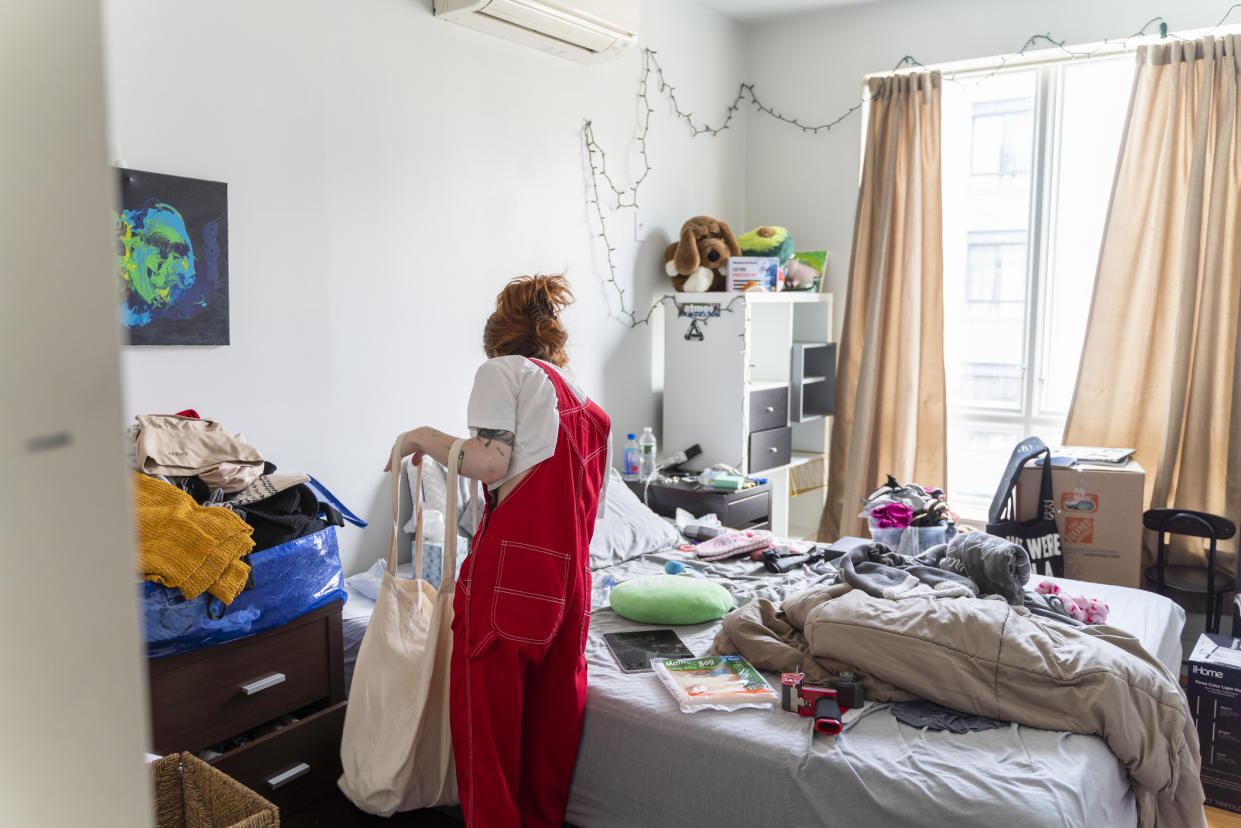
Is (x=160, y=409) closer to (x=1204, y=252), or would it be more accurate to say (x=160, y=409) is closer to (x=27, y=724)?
(x=27, y=724)

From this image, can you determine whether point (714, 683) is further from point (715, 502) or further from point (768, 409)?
point (768, 409)

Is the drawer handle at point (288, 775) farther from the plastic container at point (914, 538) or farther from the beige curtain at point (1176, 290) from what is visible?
the beige curtain at point (1176, 290)

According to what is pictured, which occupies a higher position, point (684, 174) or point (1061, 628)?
point (684, 174)

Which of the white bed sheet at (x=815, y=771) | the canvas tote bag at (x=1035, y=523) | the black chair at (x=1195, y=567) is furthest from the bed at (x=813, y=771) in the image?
the black chair at (x=1195, y=567)

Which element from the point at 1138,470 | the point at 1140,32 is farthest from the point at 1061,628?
the point at 1140,32

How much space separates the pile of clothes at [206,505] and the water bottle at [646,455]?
6.37 feet

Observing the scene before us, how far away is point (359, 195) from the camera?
288 cm

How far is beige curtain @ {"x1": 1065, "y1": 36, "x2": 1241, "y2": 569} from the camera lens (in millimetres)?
3598

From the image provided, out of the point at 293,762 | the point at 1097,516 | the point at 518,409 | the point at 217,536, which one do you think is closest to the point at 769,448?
the point at 1097,516

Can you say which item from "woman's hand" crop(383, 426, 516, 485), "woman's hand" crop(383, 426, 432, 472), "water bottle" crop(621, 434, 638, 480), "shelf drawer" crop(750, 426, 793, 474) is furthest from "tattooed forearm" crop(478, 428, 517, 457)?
"shelf drawer" crop(750, 426, 793, 474)

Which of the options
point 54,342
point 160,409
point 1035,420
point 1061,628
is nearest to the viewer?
point 54,342

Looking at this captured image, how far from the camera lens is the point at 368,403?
9.73ft

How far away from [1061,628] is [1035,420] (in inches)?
97.3

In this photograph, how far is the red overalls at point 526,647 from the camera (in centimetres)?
188
